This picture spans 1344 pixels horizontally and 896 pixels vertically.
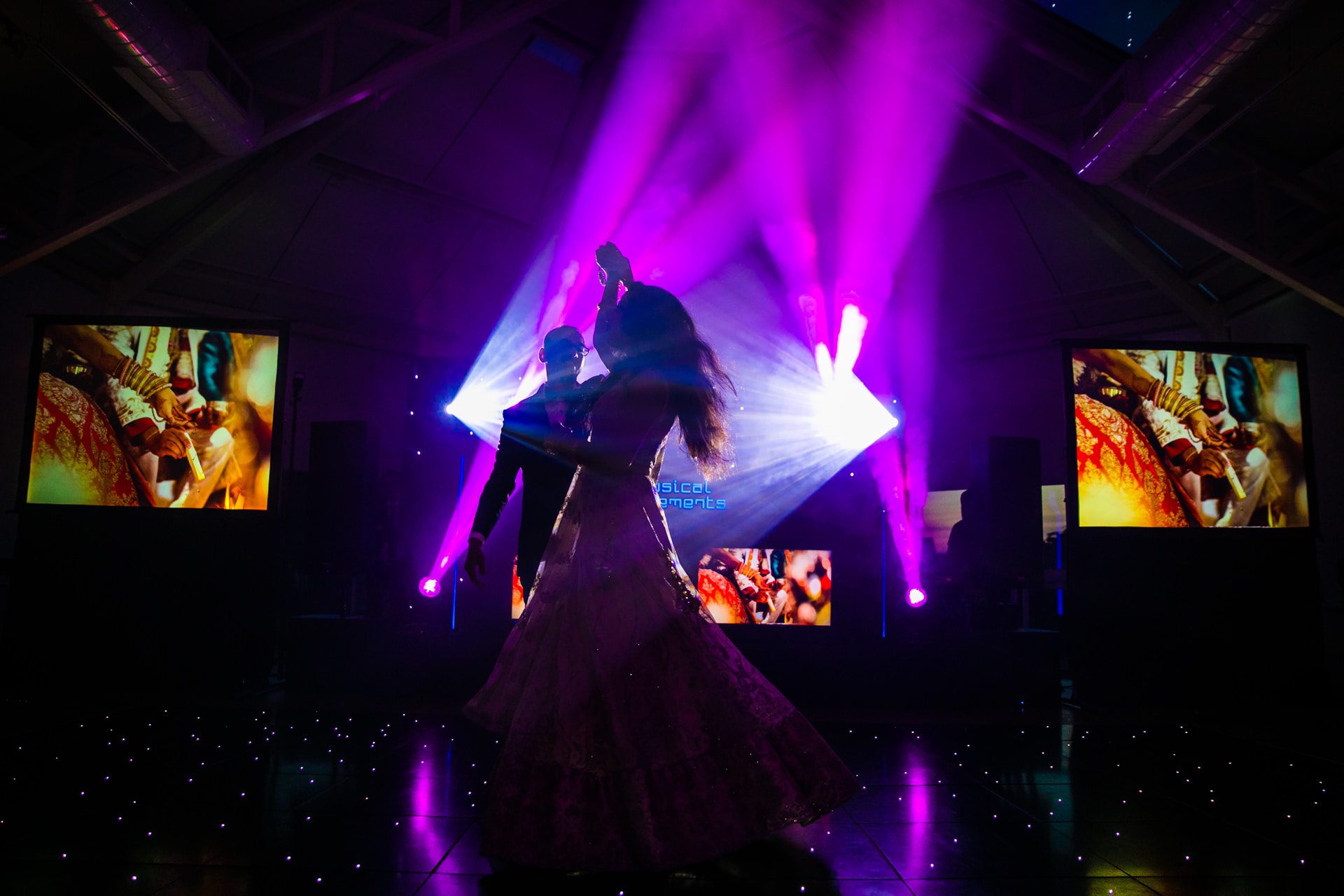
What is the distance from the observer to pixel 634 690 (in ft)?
6.72

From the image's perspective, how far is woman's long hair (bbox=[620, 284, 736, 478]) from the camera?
7.14 feet

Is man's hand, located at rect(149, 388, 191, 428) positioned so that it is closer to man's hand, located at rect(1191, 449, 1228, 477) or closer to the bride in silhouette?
the bride in silhouette

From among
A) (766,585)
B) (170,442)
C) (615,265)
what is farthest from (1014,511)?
(170,442)

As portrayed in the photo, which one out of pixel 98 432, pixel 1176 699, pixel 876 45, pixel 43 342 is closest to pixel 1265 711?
pixel 1176 699

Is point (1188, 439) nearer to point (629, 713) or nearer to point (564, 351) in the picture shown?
point (564, 351)

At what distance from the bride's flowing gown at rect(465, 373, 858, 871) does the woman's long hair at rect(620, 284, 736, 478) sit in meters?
0.06

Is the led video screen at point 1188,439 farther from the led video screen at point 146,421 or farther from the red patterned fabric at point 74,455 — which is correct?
the red patterned fabric at point 74,455

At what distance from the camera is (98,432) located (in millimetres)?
5355

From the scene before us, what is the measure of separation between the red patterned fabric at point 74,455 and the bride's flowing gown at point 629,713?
442cm

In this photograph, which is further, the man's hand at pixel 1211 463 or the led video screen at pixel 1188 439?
the man's hand at pixel 1211 463

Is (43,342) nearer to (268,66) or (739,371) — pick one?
(268,66)

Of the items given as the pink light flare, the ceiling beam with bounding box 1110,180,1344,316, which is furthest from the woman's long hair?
the ceiling beam with bounding box 1110,180,1344,316

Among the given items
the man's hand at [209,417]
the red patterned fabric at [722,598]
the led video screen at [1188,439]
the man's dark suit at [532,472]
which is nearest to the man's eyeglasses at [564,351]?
the man's dark suit at [532,472]

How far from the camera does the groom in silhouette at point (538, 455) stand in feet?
8.11
